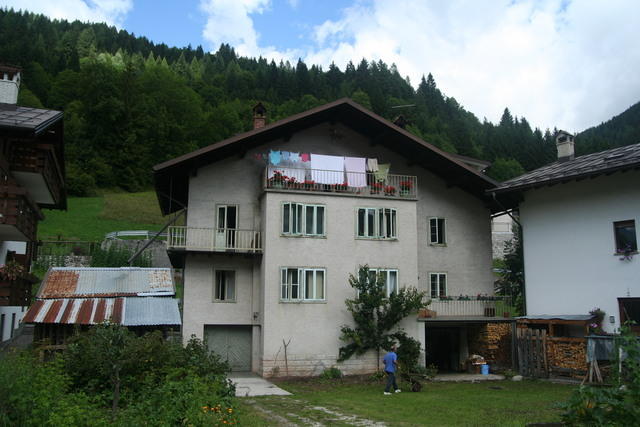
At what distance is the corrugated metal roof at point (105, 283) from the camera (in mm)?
20711

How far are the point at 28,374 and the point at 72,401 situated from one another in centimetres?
101

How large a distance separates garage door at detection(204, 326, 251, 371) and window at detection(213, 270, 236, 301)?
1316mm

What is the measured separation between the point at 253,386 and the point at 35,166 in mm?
11152

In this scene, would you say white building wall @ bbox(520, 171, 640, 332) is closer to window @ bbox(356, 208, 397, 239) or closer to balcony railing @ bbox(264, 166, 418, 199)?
balcony railing @ bbox(264, 166, 418, 199)

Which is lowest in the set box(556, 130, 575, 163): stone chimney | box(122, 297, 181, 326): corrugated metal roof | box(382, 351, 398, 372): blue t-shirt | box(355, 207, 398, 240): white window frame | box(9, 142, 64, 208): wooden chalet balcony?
box(382, 351, 398, 372): blue t-shirt

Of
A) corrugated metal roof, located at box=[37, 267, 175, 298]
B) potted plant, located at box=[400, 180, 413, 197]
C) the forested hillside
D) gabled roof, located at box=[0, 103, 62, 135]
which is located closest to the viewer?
gabled roof, located at box=[0, 103, 62, 135]

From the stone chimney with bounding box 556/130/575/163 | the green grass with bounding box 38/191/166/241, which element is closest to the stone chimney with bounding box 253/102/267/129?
the stone chimney with bounding box 556/130/575/163

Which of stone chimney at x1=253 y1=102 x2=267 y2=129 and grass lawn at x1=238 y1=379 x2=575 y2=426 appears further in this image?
stone chimney at x1=253 y1=102 x2=267 y2=129

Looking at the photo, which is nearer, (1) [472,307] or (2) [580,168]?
(2) [580,168]

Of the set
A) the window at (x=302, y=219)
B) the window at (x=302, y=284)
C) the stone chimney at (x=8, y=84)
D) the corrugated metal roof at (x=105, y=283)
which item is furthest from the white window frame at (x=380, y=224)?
the stone chimney at (x=8, y=84)

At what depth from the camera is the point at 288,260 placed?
24922 millimetres

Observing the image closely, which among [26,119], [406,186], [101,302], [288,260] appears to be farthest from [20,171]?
[406,186]

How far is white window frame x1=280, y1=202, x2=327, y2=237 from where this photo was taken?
25125 millimetres

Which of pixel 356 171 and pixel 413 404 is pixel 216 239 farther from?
pixel 413 404
